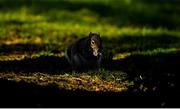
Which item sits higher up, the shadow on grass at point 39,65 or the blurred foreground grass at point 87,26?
the shadow on grass at point 39,65

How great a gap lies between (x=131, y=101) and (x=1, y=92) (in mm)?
2654

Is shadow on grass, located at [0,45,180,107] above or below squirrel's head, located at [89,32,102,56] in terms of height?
below

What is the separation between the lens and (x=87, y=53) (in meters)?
15.2

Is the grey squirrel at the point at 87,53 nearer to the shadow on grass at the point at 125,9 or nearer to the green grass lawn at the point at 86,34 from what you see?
the green grass lawn at the point at 86,34

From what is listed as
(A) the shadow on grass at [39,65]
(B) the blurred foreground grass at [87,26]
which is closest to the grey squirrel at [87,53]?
(A) the shadow on grass at [39,65]

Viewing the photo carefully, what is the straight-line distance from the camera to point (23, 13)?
31281 mm

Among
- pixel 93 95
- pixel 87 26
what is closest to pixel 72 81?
pixel 93 95

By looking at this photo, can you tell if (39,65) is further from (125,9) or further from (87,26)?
(125,9)

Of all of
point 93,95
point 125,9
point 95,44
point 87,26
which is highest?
point 95,44

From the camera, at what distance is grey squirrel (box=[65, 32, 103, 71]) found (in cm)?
1505

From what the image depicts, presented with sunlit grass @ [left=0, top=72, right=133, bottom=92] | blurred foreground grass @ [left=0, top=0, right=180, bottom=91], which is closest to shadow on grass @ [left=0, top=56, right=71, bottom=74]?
blurred foreground grass @ [left=0, top=0, right=180, bottom=91]

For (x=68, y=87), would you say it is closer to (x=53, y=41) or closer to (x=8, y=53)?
(x=8, y=53)

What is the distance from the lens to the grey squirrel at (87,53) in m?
15.1

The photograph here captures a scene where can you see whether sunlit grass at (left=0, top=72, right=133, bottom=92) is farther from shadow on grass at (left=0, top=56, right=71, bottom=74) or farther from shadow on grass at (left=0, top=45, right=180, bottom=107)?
shadow on grass at (left=0, top=56, right=71, bottom=74)
